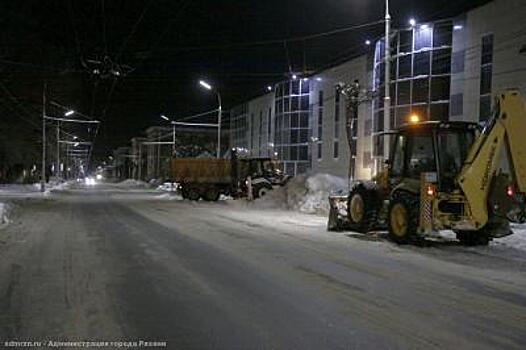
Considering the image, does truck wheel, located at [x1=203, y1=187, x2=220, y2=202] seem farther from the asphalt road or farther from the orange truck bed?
the asphalt road

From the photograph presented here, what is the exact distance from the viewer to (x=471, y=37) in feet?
125

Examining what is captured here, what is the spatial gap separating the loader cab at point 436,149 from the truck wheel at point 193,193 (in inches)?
988

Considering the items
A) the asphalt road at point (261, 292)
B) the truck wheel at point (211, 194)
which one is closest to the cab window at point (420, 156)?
the asphalt road at point (261, 292)

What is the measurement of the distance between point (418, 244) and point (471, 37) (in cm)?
2494

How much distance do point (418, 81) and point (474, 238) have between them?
26.7 meters

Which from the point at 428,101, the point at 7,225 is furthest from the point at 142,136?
the point at 7,225

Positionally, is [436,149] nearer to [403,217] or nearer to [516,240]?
[403,217]

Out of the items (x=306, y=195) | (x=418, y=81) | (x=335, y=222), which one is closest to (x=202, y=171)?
(x=306, y=195)

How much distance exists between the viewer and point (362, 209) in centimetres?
1948

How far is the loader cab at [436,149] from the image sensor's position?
1642 centimetres

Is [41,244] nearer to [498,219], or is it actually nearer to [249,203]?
[498,219]

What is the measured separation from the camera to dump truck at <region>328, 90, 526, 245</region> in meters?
15.2

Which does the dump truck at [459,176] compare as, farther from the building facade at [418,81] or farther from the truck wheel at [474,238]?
the building facade at [418,81]

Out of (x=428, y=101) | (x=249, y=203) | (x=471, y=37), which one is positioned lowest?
(x=249, y=203)
